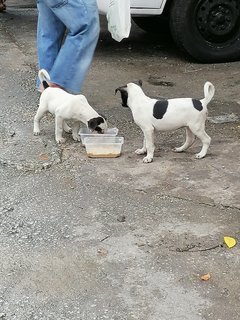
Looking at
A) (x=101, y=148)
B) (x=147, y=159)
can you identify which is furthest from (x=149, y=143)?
(x=101, y=148)

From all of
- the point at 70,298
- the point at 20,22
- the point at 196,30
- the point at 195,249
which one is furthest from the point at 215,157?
the point at 20,22

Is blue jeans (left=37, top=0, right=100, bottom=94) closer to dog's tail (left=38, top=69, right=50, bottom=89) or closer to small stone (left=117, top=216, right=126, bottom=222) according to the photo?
dog's tail (left=38, top=69, right=50, bottom=89)

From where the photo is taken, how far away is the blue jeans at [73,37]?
4.74 meters

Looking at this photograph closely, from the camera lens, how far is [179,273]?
118 inches

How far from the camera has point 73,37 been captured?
484 centimetres

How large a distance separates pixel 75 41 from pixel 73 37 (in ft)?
0.11

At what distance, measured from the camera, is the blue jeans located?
15.6 ft

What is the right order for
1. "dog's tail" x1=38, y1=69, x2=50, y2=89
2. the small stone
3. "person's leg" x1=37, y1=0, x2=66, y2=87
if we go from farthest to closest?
"person's leg" x1=37, y1=0, x2=66, y2=87
"dog's tail" x1=38, y1=69, x2=50, y2=89
the small stone

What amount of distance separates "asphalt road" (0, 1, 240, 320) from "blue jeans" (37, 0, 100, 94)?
1.17ft

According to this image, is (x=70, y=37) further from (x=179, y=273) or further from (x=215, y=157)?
(x=179, y=273)

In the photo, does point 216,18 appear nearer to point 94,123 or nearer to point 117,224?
point 94,123

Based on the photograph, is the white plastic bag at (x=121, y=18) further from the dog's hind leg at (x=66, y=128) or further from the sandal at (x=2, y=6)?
the sandal at (x=2, y=6)

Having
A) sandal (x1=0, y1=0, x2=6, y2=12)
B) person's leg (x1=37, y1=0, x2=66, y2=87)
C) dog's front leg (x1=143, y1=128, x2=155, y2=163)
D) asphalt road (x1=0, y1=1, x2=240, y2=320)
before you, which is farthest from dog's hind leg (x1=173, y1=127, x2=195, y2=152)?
sandal (x1=0, y1=0, x2=6, y2=12)

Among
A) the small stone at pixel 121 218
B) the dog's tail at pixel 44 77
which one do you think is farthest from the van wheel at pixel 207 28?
the small stone at pixel 121 218
